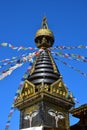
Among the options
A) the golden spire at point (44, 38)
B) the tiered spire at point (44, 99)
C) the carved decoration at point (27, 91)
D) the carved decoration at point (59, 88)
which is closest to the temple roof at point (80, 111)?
the tiered spire at point (44, 99)

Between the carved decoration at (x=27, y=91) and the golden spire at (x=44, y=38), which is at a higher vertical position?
the golden spire at (x=44, y=38)

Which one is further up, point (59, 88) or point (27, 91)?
point (59, 88)

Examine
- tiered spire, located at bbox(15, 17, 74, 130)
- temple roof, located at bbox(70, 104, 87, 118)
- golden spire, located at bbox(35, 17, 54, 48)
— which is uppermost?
golden spire, located at bbox(35, 17, 54, 48)

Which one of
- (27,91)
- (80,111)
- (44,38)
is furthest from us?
(44,38)

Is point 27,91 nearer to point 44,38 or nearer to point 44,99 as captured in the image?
point 44,99

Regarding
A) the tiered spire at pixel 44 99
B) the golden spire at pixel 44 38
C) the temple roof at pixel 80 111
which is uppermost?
the golden spire at pixel 44 38

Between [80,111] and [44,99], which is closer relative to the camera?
[80,111]

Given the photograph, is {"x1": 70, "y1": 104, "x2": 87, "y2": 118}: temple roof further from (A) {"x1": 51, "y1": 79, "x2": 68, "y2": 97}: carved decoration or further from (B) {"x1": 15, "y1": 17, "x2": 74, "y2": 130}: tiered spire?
(A) {"x1": 51, "y1": 79, "x2": 68, "y2": 97}: carved decoration

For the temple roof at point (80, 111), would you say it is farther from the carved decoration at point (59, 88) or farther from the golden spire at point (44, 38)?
the golden spire at point (44, 38)

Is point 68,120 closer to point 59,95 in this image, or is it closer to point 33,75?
point 59,95

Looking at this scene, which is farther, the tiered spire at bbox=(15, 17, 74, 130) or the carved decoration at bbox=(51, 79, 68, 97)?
the carved decoration at bbox=(51, 79, 68, 97)

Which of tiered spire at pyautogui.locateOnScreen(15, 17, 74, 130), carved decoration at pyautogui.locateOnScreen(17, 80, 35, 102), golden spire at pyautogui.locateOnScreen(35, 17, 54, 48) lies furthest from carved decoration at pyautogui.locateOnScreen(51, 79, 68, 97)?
golden spire at pyautogui.locateOnScreen(35, 17, 54, 48)

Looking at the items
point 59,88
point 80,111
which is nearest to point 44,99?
point 59,88

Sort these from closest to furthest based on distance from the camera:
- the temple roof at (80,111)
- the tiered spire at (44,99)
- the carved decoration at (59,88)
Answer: the temple roof at (80,111) < the tiered spire at (44,99) < the carved decoration at (59,88)
